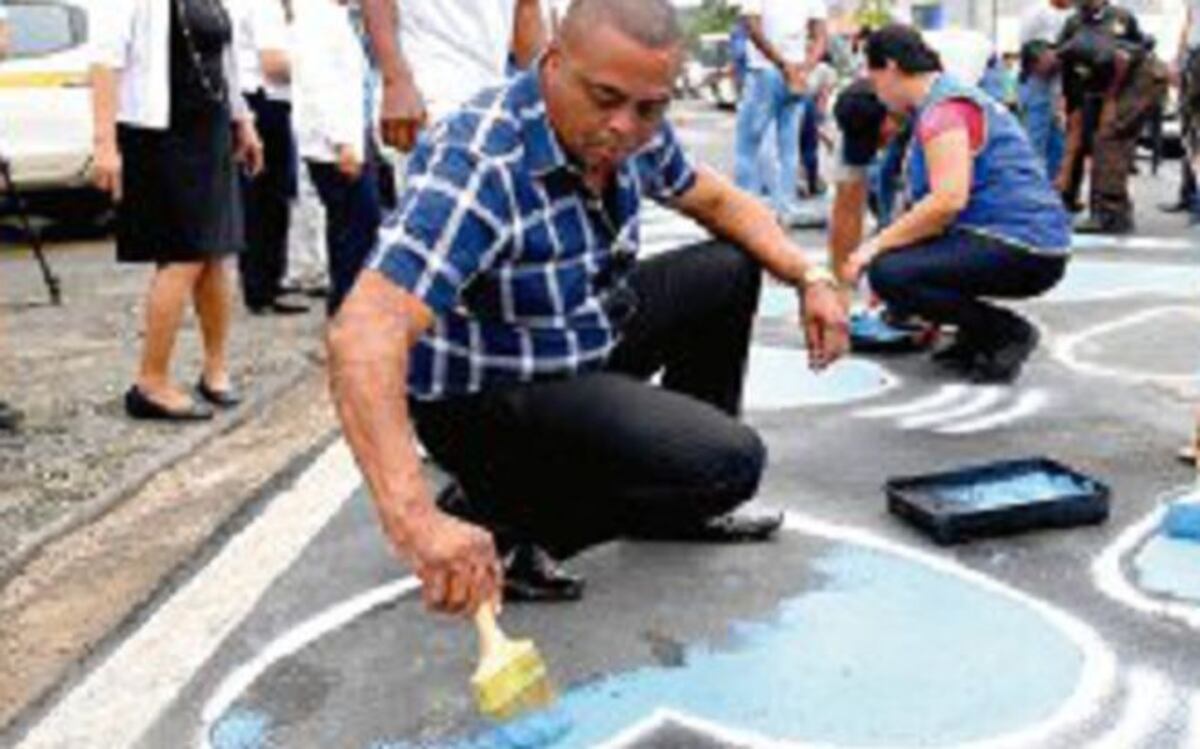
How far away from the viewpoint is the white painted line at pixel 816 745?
3043mm

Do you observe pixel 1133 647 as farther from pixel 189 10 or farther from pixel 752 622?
pixel 189 10

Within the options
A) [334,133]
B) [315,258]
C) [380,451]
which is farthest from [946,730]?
[315,258]

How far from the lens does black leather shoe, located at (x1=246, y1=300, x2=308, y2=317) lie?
782 cm

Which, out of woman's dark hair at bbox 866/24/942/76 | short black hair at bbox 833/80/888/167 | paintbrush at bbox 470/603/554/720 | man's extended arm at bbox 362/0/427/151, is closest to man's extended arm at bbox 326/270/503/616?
paintbrush at bbox 470/603/554/720

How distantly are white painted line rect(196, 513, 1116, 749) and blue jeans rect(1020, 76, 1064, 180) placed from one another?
7.26 meters

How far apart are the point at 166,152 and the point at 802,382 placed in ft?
7.51

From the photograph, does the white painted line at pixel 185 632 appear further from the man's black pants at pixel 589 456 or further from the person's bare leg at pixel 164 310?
the person's bare leg at pixel 164 310

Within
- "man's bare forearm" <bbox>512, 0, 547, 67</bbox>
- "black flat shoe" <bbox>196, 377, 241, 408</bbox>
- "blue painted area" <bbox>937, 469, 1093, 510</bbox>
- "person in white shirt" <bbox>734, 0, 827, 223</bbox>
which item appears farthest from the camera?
"person in white shirt" <bbox>734, 0, 827, 223</bbox>

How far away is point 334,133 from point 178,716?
139 inches

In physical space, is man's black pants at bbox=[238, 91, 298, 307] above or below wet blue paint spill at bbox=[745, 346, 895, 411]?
above

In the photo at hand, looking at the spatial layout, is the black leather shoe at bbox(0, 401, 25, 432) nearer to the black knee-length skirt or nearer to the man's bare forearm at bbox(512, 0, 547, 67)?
the black knee-length skirt

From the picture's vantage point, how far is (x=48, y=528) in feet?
14.3

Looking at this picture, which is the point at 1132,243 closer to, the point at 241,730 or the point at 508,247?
the point at 508,247

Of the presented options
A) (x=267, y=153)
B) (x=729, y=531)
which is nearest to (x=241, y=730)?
(x=729, y=531)
